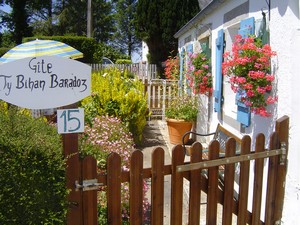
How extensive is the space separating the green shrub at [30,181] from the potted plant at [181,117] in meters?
5.21

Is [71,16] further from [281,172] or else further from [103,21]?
[281,172]

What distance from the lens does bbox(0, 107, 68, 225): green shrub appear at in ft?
6.15

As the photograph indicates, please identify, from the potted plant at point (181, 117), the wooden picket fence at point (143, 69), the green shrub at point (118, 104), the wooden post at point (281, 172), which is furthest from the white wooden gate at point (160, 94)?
the wooden picket fence at point (143, 69)

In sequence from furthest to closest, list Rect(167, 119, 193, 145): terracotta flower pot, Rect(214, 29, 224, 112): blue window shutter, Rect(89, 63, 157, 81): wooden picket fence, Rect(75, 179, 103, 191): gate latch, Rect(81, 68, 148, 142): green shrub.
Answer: Rect(89, 63, 157, 81): wooden picket fence
Rect(167, 119, 193, 145): terracotta flower pot
Rect(81, 68, 148, 142): green shrub
Rect(214, 29, 224, 112): blue window shutter
Rect(75, 179, 103, 191): gate latch

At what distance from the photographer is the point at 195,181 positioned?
2559 millimetres

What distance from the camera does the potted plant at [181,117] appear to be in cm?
713

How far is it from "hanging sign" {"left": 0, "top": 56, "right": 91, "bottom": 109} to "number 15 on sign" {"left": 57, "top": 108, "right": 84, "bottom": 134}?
0.06m

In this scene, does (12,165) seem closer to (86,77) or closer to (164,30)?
(86,77)

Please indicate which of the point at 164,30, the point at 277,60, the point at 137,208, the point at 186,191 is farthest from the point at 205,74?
the point at 164,30

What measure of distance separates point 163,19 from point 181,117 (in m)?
12.5

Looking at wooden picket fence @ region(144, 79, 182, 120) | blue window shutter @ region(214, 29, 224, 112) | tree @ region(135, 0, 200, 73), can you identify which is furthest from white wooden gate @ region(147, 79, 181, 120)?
tree @ region(135, 0, 200, 73)

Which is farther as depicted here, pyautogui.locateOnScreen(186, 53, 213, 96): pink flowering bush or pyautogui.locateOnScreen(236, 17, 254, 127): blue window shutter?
pyautogui.locateOnScreen(186, 53, 213, 96): pink flowering bush

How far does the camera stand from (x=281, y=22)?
315cm

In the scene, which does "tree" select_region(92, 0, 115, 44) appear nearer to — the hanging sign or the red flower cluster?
the red flower cluster
